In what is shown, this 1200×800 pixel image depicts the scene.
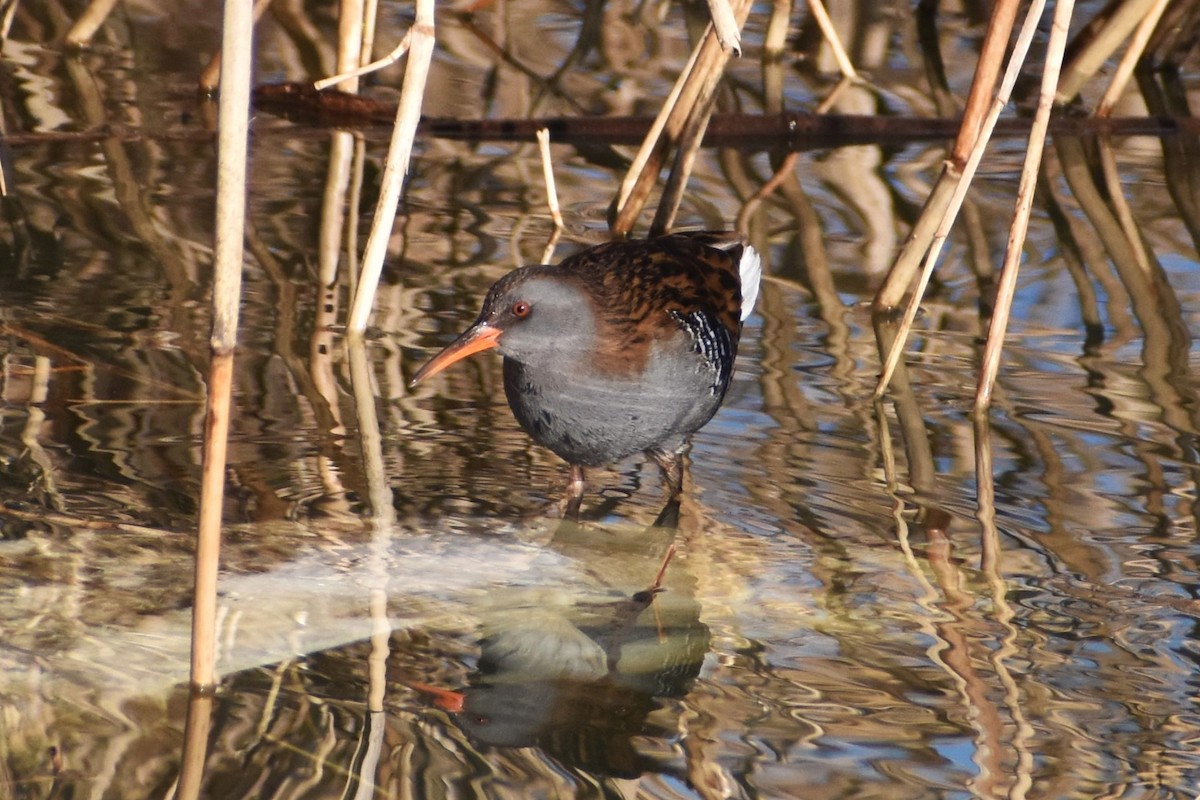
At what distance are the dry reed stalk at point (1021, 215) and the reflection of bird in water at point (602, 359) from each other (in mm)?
734

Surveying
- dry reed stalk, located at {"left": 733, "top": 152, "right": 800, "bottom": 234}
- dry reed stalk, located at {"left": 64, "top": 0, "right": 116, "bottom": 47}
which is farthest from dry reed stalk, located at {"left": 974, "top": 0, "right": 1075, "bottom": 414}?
dry reed stalk, located at {"left": 64, "top": 0, "right": 116, "bottom": 47}

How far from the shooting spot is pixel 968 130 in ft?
14.9

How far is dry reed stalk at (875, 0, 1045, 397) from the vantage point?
415cm

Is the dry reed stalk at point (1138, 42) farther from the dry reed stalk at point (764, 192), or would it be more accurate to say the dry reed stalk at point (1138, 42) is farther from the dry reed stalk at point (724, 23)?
the dry reed stalk at point (724, 23)

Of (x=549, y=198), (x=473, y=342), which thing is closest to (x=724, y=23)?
(x=473, y=342)

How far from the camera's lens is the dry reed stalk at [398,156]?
162 inches

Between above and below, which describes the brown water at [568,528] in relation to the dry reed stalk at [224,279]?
below

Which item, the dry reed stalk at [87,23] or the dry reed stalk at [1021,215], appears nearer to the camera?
the dry reed stalk at [1021,215]

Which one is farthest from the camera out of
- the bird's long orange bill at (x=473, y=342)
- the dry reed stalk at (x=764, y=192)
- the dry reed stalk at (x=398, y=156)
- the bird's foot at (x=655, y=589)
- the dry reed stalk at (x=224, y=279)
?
the dry reed stalk at (x=764, y=192)

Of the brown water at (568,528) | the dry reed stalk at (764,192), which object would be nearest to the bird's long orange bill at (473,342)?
the brown water at (568,528)

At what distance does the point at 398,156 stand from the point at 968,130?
1.62m

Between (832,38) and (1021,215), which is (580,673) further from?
(832,38)

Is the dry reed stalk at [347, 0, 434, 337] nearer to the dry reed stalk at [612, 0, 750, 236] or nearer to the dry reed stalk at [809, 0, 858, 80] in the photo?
the dry reed stalk at [612, 0, 750, 236]

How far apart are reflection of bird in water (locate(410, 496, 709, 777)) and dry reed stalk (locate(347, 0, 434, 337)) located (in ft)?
4.50
